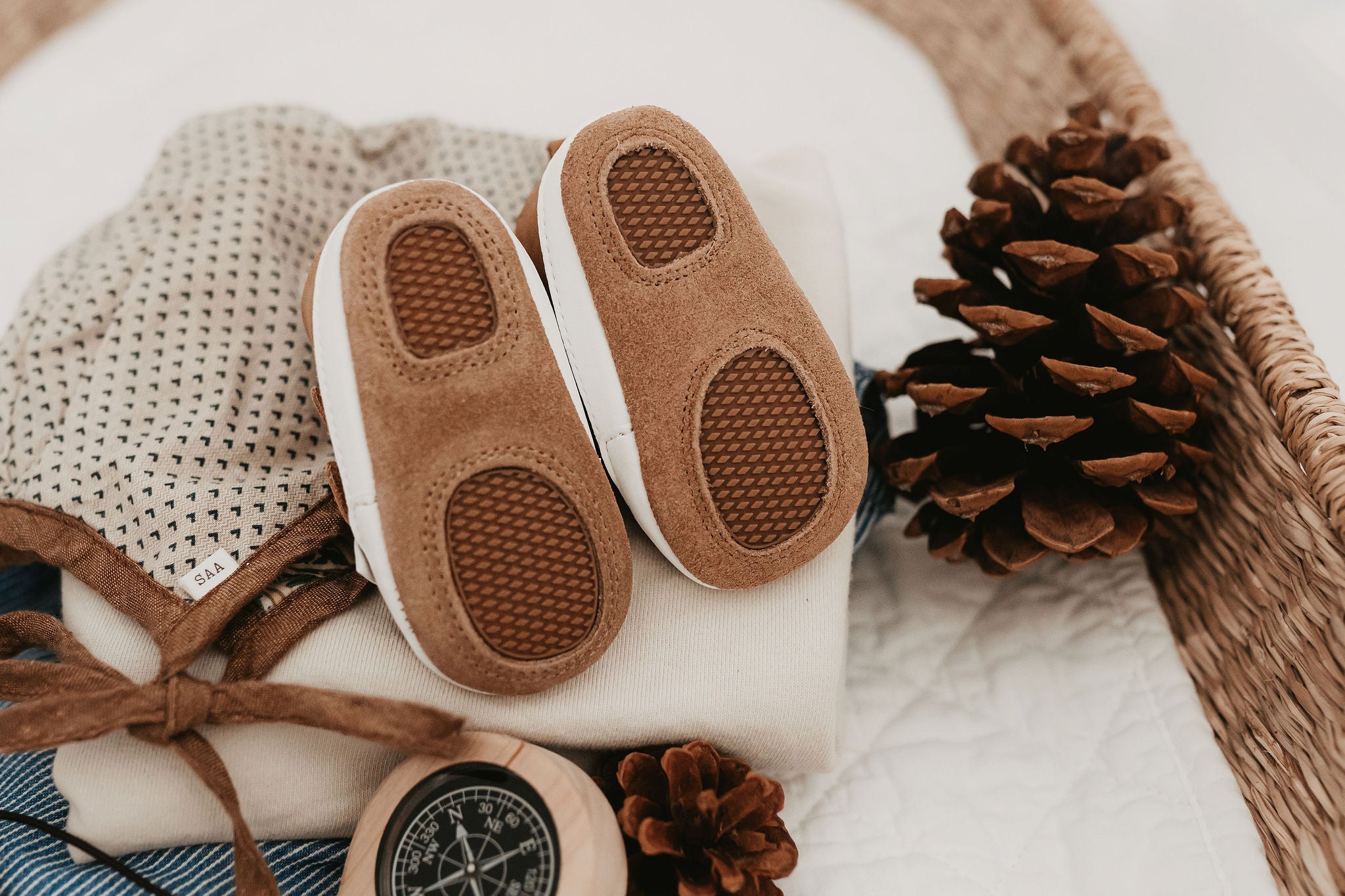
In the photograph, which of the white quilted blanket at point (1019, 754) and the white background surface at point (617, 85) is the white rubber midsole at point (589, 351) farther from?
the white background surface at point (617, 85)

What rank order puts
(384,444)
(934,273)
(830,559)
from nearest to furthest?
(384,444)
(830,559)
(934,273)

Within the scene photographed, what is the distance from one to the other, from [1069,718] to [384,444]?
0.49m

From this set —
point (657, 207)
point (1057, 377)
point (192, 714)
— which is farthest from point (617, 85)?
point (192, 714)

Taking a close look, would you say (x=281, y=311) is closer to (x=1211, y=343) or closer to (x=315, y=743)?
(x=315, y=743)

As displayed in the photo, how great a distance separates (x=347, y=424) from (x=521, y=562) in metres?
0.11

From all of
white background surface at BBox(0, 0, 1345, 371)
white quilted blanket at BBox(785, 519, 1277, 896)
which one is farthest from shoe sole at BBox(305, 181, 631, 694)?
white background surface at BBox(0, 0, 1345, 371)

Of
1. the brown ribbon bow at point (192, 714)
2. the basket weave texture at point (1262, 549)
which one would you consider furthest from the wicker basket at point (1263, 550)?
the brown ribbon bow at point (192, 714)

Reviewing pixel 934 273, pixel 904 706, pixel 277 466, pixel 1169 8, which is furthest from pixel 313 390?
pixel 1169 8

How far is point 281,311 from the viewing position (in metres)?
0.62

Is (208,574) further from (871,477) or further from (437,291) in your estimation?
(871,477)

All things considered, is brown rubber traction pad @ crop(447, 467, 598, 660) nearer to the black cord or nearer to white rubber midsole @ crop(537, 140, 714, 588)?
white rubber midsole @ crop(537, 140, 714, 588)

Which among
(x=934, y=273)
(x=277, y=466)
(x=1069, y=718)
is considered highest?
(x=277, y=466)

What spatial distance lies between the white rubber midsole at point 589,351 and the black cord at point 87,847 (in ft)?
1.05

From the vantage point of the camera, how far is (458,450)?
0.46 meters
